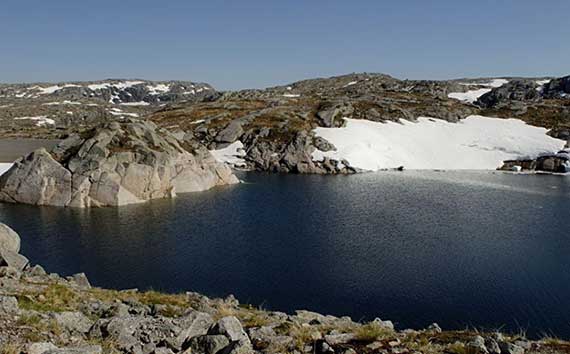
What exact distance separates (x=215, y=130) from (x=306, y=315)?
110585 mm

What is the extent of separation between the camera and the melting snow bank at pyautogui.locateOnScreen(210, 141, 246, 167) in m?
117

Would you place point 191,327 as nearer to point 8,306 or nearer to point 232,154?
point 8,306

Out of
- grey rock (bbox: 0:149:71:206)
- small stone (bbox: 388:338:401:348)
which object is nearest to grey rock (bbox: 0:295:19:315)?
small stone (bbox: 388:338:401:348)

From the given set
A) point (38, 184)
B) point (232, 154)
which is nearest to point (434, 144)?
point (232, 154)

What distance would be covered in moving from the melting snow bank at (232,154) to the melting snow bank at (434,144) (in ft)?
60.9

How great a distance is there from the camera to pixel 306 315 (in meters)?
24.6

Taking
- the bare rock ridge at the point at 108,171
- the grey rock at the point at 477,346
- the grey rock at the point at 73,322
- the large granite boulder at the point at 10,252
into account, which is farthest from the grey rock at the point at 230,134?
the grey rock at the point at 477,346

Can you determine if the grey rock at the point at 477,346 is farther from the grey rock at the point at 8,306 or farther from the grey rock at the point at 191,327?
the grey rock at the point at 8,306

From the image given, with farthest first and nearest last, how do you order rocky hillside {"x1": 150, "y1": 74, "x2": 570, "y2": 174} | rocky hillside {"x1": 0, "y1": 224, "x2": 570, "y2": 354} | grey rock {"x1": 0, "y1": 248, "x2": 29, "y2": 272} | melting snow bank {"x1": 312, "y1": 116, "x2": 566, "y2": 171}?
1. rocky hillside {"x1": 150, "y1": 74, "x2": 570, "y2": 174}
2. melting snow bank {"x1": 312, "y1": 116, "x2": 566, "y2": 171}
3. grey rock {"x1": 0, "y1": 248, "x2": 29, "y2": 272}
4. rocky hillside {"x1": 0, "y1": 224, "x2": 570, "y2": 354}

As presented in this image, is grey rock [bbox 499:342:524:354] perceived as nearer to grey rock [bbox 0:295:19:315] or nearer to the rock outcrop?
grey rock [bbox 0:295:19:315]

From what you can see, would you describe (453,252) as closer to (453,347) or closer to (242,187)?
(453,347)

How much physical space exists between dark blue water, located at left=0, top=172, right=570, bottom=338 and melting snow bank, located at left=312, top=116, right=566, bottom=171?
3409 centimetres

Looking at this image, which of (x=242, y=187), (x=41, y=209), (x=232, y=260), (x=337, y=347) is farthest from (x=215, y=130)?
(x=337, y=347)

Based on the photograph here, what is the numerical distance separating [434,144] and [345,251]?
85556mm
